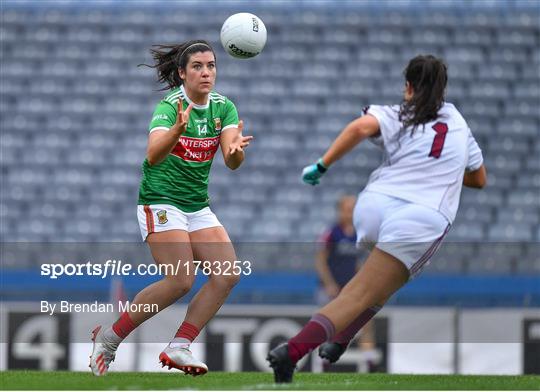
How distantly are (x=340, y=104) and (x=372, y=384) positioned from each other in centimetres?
1193

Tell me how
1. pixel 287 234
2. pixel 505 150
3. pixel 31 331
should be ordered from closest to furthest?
pixel 31 331
pixel 287 234
pixel 505 150

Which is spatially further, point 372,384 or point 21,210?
point 21,210

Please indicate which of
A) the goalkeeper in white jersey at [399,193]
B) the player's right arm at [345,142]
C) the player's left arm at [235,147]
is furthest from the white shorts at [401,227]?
the player's left arm at [235,147]

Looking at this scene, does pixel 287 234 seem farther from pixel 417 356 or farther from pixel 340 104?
pixel 417 356

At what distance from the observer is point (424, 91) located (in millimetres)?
6297

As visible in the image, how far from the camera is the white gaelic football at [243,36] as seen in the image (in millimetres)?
7434

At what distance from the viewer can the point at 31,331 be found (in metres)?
11.7

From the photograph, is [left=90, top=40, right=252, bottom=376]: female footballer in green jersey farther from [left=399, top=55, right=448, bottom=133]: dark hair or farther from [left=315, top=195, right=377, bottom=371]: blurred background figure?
[left=315, top=195, right=377, bottom=371]: blurred background figure

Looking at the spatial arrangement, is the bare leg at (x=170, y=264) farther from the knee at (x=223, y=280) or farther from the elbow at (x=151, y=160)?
the elbow at (x=151, y=160)

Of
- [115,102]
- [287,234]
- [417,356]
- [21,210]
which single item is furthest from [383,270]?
[115,102]

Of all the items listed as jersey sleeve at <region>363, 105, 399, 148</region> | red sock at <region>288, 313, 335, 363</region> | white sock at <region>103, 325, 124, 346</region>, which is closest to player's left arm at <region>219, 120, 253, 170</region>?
→ jersey sleeve at <region>363, 105, 399, 148</region>

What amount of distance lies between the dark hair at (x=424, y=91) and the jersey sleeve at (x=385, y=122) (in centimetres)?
5

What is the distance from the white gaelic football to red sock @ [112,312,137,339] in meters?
1.75

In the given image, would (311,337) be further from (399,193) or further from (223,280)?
(223,280)
